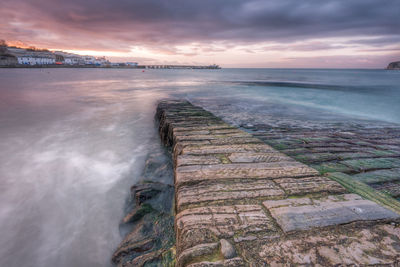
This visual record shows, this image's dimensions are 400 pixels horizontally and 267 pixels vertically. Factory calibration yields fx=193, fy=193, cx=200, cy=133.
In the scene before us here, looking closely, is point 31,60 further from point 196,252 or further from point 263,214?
point 263,214

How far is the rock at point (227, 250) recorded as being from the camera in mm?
1531

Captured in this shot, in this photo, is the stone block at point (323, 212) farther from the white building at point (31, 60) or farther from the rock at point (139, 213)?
the white building at point (31, 60)

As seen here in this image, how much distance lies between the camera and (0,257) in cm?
306

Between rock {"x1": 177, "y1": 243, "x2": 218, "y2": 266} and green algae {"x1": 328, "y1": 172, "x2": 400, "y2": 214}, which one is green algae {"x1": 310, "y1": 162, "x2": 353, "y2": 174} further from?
rock {"x1": 177, "y1": 243, "x2": 218, "y2": 266}

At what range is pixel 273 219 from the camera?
6.20ft

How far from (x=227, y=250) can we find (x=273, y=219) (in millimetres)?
610

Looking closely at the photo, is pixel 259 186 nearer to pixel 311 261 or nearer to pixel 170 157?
pixel 311 261

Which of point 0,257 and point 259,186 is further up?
point 259,186

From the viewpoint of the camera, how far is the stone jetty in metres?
1.54

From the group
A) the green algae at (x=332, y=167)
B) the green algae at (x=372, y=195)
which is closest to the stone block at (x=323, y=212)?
the green algae at (x=372, y=195)

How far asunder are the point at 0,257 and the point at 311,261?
14.5ft

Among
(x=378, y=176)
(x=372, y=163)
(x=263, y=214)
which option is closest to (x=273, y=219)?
(x=263, y=214)

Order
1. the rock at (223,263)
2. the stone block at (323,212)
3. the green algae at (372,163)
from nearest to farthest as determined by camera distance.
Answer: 1. the rock at (223,263)
2. the stone block at (323,212)
3. the green algae at (372,163)

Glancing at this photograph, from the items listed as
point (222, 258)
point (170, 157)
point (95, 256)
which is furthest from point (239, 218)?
point (170, 157)
